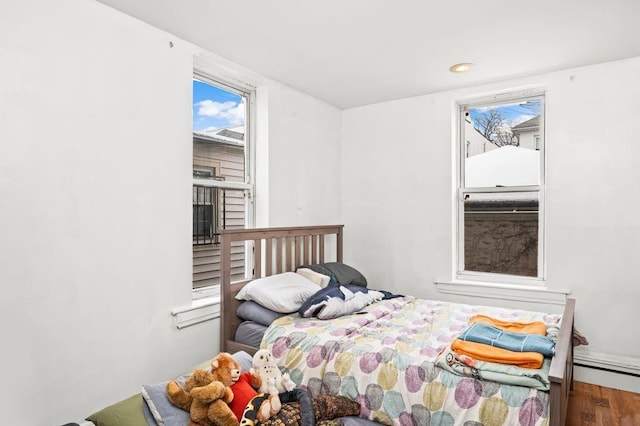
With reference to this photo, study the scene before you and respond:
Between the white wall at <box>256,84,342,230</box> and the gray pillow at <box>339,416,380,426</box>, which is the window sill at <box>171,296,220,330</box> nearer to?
the white wall at <box>256,84,342,230</box>

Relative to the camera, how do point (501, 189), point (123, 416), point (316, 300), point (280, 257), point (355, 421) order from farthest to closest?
point (501, 189)
point (280, 257)
point (316, 300)
point (355, 421)
point (123, 416)

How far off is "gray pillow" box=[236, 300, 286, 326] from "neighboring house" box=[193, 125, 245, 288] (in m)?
0.39

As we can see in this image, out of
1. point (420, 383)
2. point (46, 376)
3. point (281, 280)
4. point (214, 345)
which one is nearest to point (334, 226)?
point (281, 280)

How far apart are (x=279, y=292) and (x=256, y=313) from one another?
21 cm

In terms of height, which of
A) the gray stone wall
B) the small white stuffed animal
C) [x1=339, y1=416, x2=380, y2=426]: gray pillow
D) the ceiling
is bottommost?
[x1=339, y1=416, x2=380, y2=426]: gray pillow

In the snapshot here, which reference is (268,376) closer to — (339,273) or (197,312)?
(197,312)

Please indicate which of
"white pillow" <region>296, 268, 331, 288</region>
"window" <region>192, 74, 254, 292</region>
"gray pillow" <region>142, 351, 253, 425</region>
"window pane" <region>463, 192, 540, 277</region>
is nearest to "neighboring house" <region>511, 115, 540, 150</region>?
"window pane" <region>463, 192, 540, 277</region>

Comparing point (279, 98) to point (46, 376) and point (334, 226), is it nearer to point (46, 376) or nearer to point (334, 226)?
point (334, 226)

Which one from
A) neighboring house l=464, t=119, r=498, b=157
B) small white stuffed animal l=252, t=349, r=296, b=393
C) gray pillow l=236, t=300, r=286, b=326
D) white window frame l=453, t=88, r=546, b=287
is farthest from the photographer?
neighboring house l=464, t=119, r=498, b=157

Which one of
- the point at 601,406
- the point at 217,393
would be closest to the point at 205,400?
the point at 217,393

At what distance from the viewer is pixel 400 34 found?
2508mm

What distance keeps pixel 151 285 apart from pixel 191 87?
1337 millimetres

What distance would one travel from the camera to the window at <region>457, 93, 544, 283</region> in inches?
133

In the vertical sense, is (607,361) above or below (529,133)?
below
